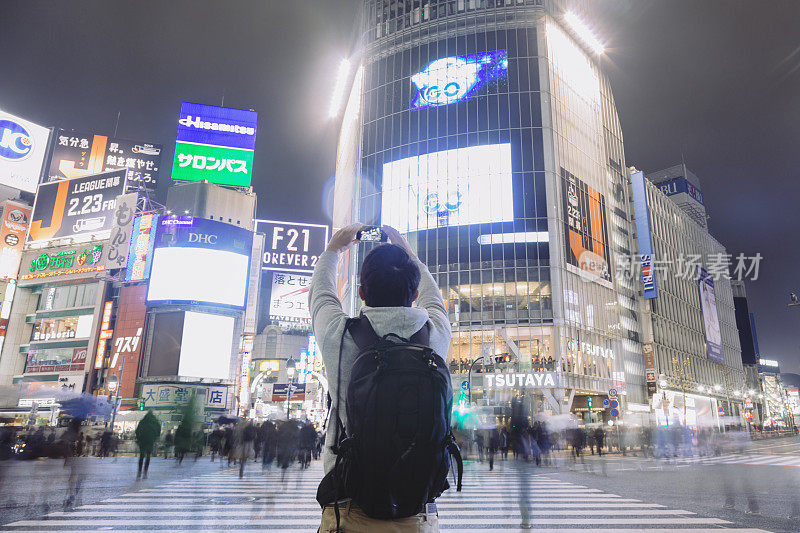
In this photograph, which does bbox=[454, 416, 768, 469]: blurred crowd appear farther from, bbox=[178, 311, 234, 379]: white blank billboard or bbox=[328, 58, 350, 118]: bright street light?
bbox=[328, 58, 350, 118]: bright street light

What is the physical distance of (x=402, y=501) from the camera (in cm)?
177

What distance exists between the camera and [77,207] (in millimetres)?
49906

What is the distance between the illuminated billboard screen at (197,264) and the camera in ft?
139

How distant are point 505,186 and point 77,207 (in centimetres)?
4058

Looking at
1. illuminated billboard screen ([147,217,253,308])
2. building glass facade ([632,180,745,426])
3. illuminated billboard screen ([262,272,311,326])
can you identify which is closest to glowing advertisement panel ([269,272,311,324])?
illuminated billboard screen ([262,272,311,326])

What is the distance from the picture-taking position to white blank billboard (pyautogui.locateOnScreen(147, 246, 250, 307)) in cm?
4225

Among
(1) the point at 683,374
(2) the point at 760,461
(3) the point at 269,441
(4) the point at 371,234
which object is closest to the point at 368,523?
(4) the point at 371,234

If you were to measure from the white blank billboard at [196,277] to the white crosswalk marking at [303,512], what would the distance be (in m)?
31.6

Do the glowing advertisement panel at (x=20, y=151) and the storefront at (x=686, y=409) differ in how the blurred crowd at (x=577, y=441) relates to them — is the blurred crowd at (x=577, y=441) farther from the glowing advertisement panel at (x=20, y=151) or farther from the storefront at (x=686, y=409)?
the glowing advertisement panel at (x=20, y=151)

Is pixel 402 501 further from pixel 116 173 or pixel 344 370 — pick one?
pixel 116 173

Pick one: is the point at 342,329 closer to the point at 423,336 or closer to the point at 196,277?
the point at 423,336

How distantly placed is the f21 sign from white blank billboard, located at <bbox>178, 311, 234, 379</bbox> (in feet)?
38.4

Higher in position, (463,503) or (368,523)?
(368,523)

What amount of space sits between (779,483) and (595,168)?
4509 cm
